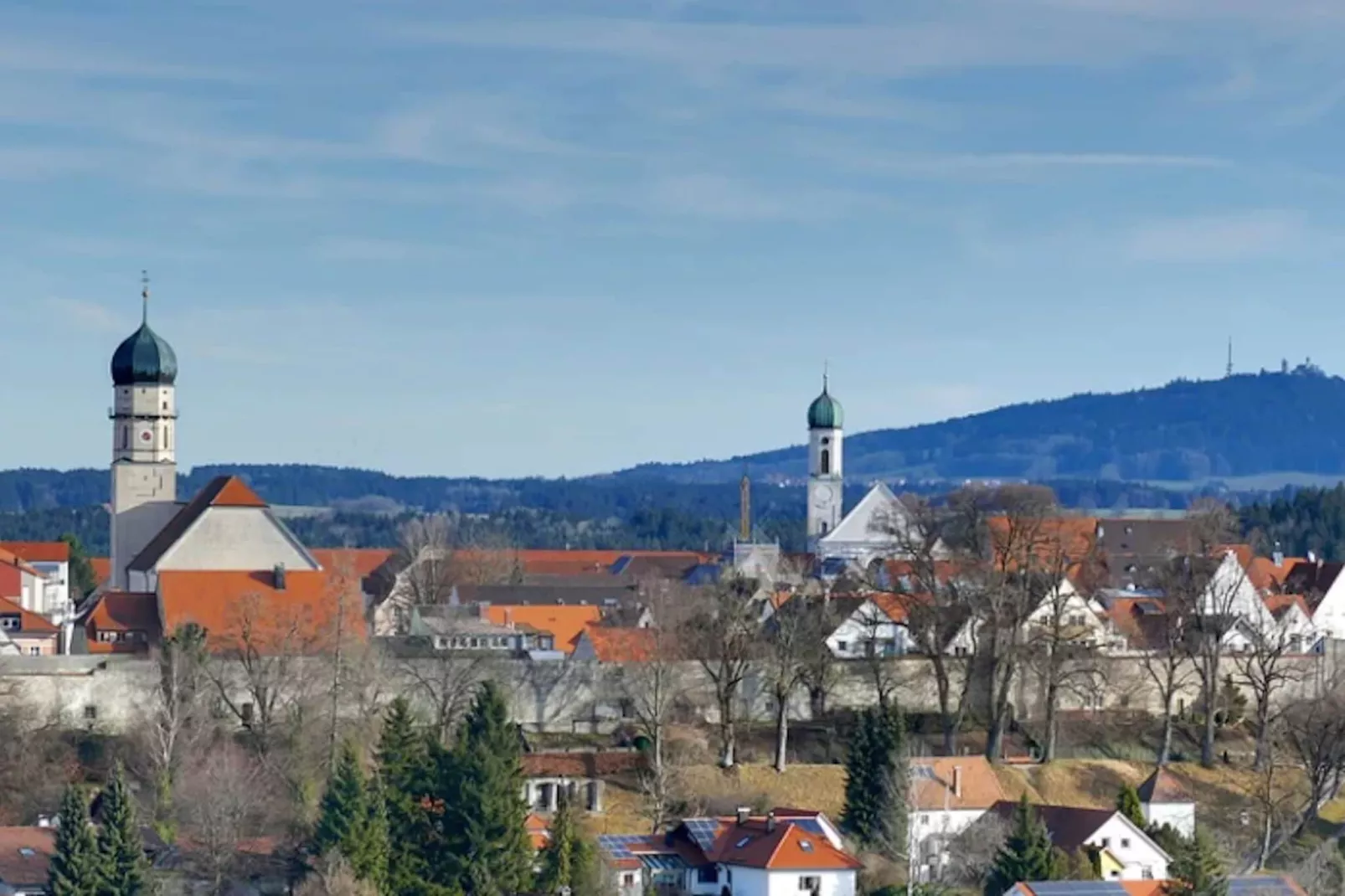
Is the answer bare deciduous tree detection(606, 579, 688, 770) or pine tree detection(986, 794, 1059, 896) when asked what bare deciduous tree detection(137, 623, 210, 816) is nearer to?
bare deciduous tree detection(606, 579, 688, 770)

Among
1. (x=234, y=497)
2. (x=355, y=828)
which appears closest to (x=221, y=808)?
(x=355, y=828)

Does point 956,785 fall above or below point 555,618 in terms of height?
below

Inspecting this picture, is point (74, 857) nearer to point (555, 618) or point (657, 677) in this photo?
point (657, 677)

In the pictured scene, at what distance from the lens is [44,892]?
1898 inches

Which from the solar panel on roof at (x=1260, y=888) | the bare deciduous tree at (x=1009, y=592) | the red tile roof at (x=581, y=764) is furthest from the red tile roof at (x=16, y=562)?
the solar panel on roof at (x=1260, y=888)

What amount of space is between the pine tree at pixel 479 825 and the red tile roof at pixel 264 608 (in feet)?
35.2

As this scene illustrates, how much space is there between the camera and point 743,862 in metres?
51.1

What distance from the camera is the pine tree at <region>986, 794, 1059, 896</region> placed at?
162ft

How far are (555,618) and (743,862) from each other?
20703 millimetres

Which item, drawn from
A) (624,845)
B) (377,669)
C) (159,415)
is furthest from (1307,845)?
(159,415)

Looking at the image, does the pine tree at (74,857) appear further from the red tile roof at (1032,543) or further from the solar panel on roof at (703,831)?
the red tile roof at (1032,543)

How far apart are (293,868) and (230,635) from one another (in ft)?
43.3

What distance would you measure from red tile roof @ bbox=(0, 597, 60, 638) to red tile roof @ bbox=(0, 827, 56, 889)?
664 inches

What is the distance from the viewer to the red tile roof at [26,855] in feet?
160
